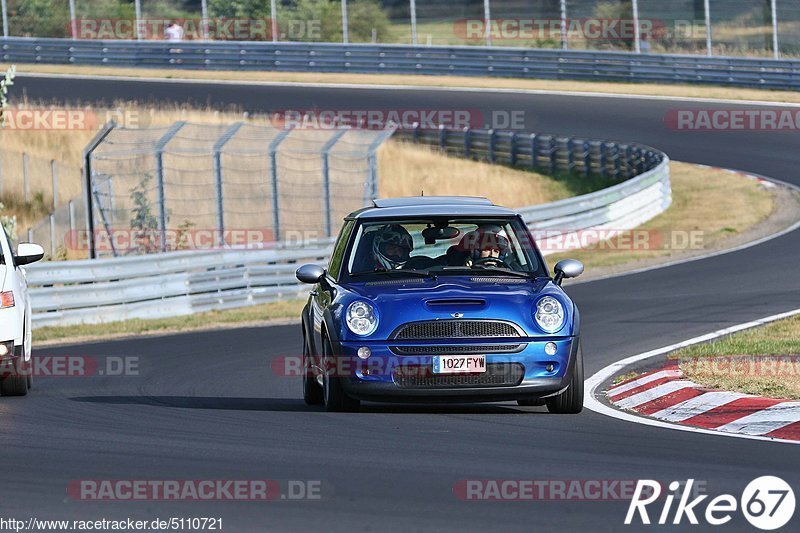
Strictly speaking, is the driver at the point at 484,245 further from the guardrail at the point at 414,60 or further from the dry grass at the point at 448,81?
the guardrail at the point at 414,60

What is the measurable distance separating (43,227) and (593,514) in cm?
2290

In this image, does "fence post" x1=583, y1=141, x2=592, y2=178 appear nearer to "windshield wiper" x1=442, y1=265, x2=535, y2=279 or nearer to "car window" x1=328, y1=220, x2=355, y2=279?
"car window" x1=328, y1=220, x2=355, y2=279

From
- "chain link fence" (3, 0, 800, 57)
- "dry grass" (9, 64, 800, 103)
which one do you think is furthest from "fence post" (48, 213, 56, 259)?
"chain link fence" (3, 0, 800, 57)

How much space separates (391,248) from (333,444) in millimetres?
2401

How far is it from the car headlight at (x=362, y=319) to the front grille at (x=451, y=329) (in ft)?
0.58

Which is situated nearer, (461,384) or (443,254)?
(461,384)

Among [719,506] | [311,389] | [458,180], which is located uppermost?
[719,506]

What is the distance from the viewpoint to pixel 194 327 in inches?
776

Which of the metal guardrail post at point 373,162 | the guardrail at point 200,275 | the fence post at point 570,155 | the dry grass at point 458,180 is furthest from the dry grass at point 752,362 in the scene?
the fence post at point 570,155

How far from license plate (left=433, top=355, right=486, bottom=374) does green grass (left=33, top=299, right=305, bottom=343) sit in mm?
10326

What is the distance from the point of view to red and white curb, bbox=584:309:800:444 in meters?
8.90

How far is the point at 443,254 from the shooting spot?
1078 centimetres

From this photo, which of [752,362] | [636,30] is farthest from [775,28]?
[752,362]

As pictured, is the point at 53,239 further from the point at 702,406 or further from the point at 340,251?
the point at 702,406
